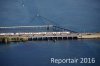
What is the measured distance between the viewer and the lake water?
419cm

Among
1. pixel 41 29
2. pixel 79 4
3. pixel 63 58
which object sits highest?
pixel 79 4

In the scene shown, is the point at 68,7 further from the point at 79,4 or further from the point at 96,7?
the point at 96,7

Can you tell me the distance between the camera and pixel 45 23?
4414mm

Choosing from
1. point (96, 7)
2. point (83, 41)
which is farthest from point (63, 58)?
point (96, 7)

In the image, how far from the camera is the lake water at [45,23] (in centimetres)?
419

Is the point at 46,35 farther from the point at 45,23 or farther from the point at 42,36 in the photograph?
the point at 45,23

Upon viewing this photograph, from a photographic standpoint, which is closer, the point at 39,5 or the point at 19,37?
the point at 19,37

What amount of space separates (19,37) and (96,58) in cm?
87

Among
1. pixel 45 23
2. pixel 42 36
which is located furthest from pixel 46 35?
pixel 45 23

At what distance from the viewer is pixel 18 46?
4.27 metres

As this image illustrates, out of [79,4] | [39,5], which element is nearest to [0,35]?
[39,5]

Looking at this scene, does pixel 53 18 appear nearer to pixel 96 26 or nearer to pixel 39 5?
pixel 39 5

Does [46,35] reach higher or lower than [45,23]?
lower

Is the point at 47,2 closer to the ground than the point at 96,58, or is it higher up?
higher up
